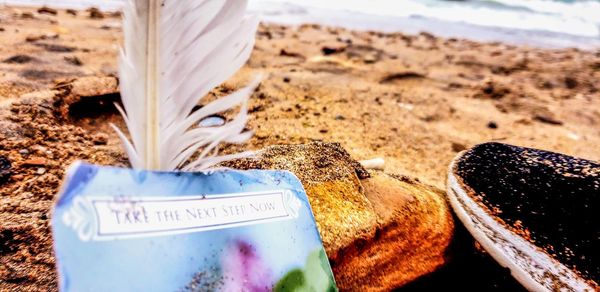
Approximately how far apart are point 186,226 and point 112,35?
12.3ft

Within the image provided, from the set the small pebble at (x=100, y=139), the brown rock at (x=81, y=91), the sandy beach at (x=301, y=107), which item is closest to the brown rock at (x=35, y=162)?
A: the sandy beach at (x=301, y=107)

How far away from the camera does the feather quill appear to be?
29.4 inches

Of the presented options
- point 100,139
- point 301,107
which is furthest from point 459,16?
point 100,139

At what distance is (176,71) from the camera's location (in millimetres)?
803

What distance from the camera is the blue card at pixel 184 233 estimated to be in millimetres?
566

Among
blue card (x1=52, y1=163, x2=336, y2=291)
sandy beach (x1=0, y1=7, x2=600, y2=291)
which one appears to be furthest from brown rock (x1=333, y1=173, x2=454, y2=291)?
sandy beach (x1=0, y1=7, x2=600, y2=291)

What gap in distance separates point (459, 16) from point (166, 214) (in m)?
12.9

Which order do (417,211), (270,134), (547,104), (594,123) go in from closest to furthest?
(417,211), (270,134), (594,123), (547,104)

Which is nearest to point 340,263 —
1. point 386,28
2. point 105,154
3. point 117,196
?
point 117,196

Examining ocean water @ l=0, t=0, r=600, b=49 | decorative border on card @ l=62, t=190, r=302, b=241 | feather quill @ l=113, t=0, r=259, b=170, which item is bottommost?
ocean water @ l=0, t=0, r=600, b=49

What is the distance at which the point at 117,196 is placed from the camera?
0.61 metres

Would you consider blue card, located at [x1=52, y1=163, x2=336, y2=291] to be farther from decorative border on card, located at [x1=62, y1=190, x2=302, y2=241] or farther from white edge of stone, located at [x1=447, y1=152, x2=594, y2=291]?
white edge of stone, located at [x1=447, y1=152, x2=594, y2=291]

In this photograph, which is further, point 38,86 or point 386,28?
point 386,28

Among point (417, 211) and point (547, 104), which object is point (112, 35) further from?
point (547, 104)
